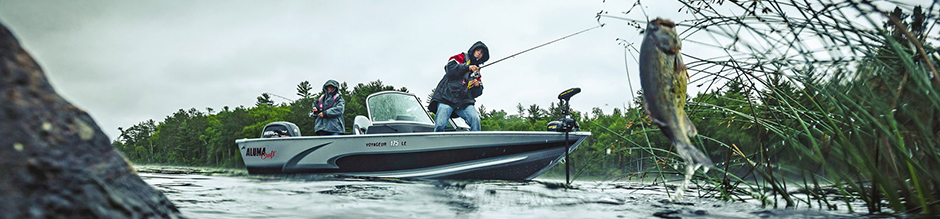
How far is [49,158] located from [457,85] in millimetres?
5455

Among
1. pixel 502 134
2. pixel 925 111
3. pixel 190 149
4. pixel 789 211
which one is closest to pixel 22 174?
pixel 789 211

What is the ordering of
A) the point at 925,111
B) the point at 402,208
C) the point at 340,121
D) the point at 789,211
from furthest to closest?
the point at 340,121 < the point at 402,208 < the point at 789,211 < the point at 925,111

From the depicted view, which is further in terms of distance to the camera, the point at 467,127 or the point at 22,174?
the point at 467,127

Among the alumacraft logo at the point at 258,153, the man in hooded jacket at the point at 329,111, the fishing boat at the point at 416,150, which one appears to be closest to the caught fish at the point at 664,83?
the fishing boat at the point at 416,150

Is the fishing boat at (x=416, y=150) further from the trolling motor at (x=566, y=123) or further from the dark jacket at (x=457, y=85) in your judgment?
the dark jacket at (x=457, y=85)

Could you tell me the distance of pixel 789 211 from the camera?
2.92 meters

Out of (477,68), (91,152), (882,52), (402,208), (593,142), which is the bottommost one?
(402,208)

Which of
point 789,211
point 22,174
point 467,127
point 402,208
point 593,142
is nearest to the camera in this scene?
point 22,174

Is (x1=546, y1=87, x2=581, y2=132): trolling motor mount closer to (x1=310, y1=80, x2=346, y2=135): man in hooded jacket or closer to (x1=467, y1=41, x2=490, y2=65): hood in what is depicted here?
(x1=467, y1=41, x2=490, y2=65): hood

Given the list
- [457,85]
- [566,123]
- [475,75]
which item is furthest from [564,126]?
[457,85]

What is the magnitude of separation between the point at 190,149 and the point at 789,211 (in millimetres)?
68533

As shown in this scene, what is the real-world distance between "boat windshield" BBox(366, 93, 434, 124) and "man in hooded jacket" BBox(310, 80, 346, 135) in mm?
507

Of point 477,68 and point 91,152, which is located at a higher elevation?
point 477,68

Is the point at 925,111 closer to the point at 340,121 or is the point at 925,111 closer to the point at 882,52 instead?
the point at 882,52
